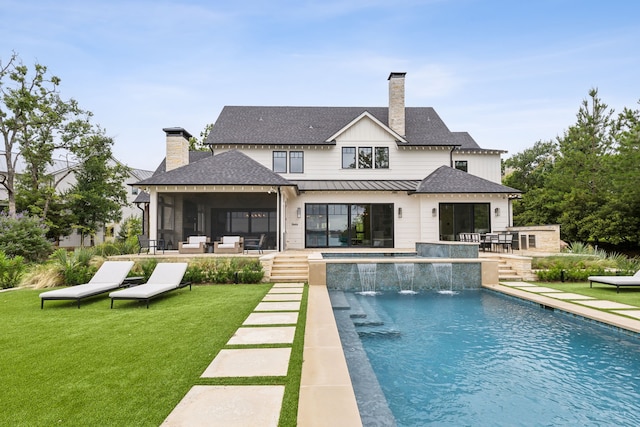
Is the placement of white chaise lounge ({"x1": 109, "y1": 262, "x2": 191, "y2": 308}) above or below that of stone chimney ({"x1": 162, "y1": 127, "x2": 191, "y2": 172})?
below

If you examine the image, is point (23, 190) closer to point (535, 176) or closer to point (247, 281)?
point (247, 281)

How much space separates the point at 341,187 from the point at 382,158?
12.7 feet

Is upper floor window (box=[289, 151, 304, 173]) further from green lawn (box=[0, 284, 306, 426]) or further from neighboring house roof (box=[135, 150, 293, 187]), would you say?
green lawn (box=[0, 284, 306, 426])

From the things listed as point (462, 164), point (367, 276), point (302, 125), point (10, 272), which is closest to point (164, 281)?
point (367, 276)

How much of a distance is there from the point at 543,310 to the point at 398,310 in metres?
3.35

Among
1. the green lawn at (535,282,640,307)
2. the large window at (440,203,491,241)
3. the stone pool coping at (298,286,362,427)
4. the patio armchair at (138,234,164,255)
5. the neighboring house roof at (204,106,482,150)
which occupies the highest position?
the neighboring house roof at (204,106,482,150)

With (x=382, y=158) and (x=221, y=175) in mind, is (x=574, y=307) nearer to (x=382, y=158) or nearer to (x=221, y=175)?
(x=221, y=175)

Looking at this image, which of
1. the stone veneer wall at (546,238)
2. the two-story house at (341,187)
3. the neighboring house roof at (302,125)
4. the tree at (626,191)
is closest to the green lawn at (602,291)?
the stone veneer wall at (546,238)

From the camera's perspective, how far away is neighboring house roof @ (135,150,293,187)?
1583 centimetres

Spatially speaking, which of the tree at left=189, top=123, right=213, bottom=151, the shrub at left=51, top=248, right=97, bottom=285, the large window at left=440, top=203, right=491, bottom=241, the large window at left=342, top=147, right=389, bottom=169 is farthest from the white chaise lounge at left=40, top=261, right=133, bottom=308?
the tree at left=189, top=123, right=213, bottom=151

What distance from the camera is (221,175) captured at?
16594mm

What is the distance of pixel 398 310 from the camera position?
8.60 meters

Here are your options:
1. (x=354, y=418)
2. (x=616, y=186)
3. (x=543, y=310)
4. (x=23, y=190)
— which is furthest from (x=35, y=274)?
(x=616, y=186)

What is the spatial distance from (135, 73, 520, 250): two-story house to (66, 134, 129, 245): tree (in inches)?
337
